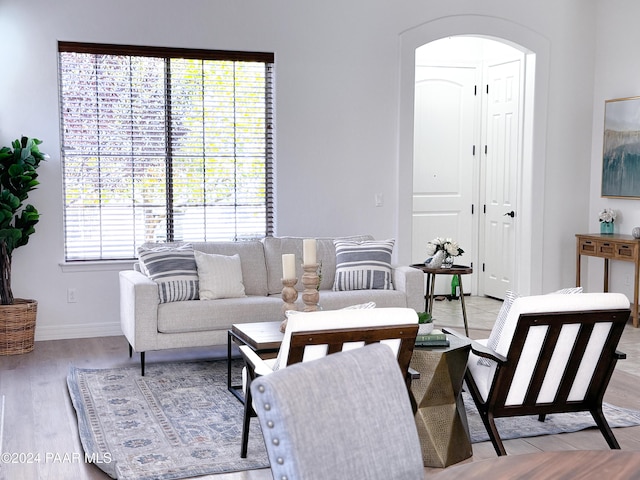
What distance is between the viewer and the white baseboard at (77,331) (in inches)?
238

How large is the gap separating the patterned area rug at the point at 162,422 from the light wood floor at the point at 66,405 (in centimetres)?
9

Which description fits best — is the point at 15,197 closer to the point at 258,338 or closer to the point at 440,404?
the point at 258,338

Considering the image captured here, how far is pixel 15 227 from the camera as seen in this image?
5.66m

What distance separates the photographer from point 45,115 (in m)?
5.92

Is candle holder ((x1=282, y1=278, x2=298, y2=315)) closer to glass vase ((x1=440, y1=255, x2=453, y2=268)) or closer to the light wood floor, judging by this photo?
the light wood floor

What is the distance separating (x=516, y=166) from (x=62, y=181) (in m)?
4.27

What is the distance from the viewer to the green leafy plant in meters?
5.43

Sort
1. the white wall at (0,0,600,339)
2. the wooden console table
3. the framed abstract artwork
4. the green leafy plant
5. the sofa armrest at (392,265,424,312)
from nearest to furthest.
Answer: the green leafy plant
the sofa armrest at (392,265,424,312)
the white wall at (0,0,600,339)
the wooden console table
the framed abstract artwork

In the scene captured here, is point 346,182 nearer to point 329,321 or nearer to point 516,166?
point 516,166

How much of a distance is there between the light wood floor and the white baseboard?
0.08 m

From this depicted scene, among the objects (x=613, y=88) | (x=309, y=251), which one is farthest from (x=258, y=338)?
(x=613, y=88)

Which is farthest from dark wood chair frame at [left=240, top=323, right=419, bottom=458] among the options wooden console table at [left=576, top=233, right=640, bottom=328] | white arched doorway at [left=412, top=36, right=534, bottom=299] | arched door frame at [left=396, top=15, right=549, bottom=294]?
white arched doorway at [left=412, top=36, right=534, bottom=299]

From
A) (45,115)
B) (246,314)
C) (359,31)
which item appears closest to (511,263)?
(359,31)

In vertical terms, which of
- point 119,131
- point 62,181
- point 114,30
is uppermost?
point 114,30
